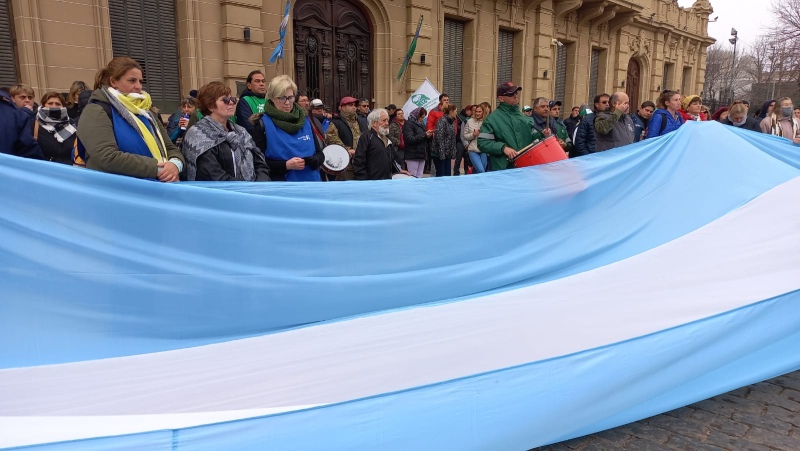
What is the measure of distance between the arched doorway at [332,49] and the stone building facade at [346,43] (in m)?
0.02

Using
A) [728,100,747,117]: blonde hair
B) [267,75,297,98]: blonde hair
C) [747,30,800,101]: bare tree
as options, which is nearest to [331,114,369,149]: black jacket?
[267,75,297,98]: blonde hair

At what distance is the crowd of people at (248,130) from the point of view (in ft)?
9.78

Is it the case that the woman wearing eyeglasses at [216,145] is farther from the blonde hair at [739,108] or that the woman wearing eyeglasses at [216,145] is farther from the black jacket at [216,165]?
the blonde hair at [739,108]

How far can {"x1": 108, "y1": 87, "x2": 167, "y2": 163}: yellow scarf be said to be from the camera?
118 inches

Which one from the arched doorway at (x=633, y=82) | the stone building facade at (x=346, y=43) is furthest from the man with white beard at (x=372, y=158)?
the arched doorway at (x=633, y=82)

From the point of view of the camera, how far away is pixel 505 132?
479 centimetres

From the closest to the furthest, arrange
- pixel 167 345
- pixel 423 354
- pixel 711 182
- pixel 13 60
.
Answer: pixel 423 354
pixel 167 345
pixel 711 182
pixel 13 60

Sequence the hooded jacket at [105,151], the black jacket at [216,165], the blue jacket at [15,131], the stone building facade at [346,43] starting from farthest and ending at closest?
the stone building facade at [346,43]
the blue jacket at [15,131]
the black jacket at [216,165]
the hooded jacket at [105,151]

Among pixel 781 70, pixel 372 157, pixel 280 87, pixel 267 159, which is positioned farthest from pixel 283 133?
pixel 781 70

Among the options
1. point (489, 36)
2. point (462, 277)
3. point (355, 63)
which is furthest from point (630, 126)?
point (489, 36)

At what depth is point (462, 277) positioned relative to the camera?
3.52 m

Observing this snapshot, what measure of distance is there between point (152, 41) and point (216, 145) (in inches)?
255

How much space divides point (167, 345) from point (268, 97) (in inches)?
83.3

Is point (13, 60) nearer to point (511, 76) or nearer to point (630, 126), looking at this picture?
point (630, 126)
